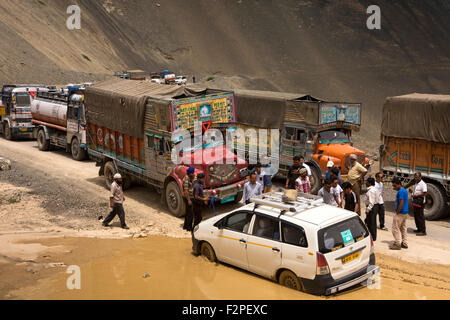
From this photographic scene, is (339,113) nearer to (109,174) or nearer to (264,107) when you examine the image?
(264,107)

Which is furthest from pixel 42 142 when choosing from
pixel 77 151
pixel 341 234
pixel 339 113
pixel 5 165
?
pixel 341 234

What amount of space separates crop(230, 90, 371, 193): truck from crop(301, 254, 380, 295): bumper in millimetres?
8003

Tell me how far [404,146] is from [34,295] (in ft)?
36.7

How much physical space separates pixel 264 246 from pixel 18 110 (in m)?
20.4

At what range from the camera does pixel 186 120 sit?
47.0ft

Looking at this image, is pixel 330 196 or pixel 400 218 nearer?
pixel 400 218

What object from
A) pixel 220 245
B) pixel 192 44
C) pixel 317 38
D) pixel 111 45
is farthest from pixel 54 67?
pixel 220 245

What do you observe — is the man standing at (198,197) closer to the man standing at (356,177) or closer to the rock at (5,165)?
the man standing at (356,177)

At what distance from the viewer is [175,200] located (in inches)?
565

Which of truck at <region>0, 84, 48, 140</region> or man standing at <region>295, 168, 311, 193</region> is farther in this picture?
truck at <region>0, 84, 48, 140</region>

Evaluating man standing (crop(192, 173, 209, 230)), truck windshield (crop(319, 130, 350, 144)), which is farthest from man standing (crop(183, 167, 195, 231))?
truck windshield (crop(319, 130, 350, 144))

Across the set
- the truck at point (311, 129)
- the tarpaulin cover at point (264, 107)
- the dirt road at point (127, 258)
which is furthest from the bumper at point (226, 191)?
the tarpaulin cover at point (264, 107)

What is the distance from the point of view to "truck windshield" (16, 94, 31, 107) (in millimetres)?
25862

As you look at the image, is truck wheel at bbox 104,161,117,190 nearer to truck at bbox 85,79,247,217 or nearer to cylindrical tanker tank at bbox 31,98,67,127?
truck at bbox 85,79,247,217
